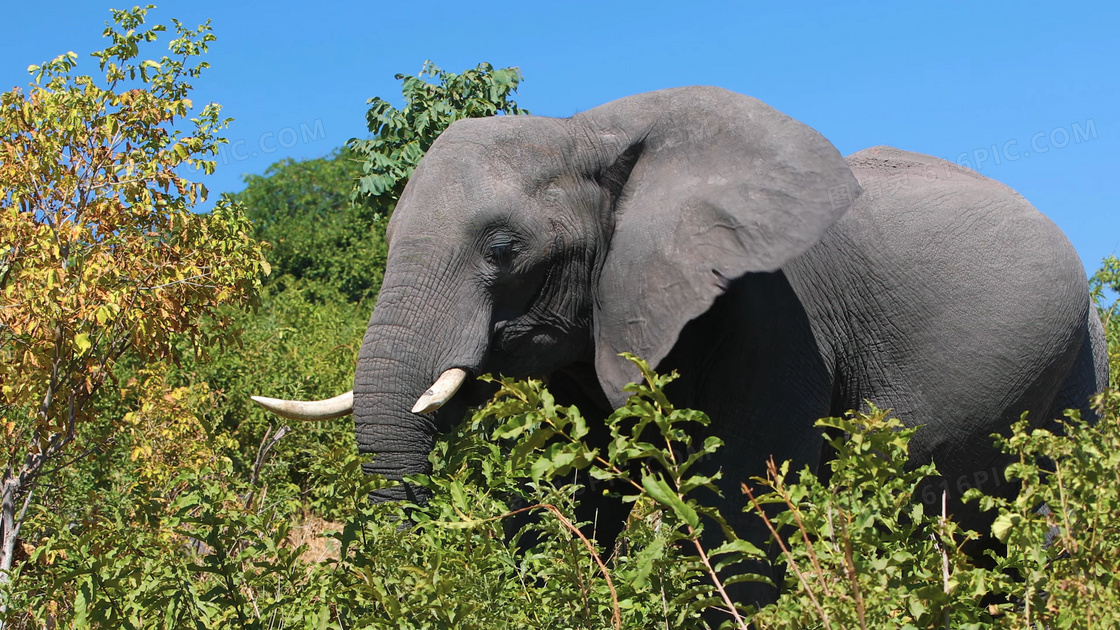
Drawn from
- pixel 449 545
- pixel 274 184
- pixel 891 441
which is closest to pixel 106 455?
pixel 449 545

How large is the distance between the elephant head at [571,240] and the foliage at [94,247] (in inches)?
64.4

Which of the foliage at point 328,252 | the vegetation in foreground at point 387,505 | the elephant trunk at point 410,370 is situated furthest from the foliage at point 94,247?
the foliage at point 328,252

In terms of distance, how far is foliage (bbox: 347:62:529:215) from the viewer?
632 cm

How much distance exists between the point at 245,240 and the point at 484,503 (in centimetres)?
318

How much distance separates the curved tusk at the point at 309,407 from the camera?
3.79m

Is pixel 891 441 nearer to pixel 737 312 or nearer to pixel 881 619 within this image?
pixel 881 619

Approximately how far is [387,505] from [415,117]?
4021 millimetres

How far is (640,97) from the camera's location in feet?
13.8

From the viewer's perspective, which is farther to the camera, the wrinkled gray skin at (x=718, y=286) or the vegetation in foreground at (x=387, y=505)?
the wrinkled gray skin at (x=718, y=286)

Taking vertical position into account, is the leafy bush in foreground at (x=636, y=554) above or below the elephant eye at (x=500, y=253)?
below

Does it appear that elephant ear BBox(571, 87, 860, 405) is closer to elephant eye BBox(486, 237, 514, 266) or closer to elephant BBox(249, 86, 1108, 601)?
elephant BBox(249, 86, 1108, 601)

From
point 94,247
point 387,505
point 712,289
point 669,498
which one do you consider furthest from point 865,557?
point 94,247

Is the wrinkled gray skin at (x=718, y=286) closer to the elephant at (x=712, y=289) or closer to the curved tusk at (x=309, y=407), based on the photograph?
the elephant at (x=712, y=289)

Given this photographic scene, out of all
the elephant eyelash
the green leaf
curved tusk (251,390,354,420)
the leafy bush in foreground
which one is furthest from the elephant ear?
the green leaf
